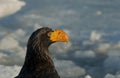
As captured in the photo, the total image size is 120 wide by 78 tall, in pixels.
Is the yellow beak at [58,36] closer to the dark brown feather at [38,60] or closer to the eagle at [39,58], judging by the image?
the eagle at [39,58]

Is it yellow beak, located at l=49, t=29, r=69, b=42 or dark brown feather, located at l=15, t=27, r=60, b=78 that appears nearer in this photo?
dark brown feather, located at l=15, t=27, r=60, b=78

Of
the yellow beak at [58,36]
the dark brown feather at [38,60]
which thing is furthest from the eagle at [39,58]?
the yellow beak at [58,36]

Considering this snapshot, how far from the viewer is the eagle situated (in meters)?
20.5

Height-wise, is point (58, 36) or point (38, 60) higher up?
point (58, 36)

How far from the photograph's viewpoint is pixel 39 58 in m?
20.8

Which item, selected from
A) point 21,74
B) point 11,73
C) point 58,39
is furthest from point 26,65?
point 11,73

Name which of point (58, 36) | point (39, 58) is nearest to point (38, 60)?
point (39, 58)

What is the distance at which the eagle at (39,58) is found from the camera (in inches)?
806

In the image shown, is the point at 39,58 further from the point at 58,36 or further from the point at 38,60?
the point at 58,36

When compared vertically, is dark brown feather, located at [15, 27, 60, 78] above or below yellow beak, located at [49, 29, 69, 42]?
below

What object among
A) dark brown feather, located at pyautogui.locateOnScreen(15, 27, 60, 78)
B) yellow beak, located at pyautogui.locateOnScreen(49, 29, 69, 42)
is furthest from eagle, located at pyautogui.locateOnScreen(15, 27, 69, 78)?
yellow beak, located at pyautogui.locateOnScreen(49, 29, 69, 42)

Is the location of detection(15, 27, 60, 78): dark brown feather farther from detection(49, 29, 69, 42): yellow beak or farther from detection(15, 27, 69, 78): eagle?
detection(49, 29, 69, 42): yellow beak

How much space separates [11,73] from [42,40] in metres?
9.23

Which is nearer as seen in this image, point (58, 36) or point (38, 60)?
point (38, 60)
